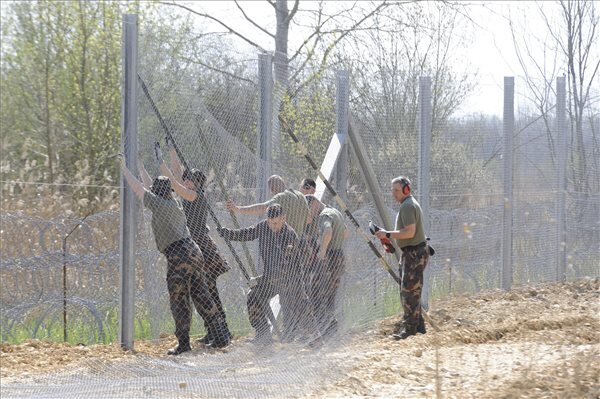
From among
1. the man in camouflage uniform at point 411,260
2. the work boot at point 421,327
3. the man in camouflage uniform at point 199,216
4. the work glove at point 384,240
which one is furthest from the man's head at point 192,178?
the work boot at point 421,327

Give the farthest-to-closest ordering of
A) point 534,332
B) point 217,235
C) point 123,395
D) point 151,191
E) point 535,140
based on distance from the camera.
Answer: point 535,140
point 534,332
point 217,235
point 151,191
point 123,395

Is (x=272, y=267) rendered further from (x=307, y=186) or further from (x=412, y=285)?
(x=412, y=285)

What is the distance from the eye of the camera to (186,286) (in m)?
9.55

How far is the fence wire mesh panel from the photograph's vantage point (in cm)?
874

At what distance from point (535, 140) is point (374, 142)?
3.67 m

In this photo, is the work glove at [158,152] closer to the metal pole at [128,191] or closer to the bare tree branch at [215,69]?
the metal pole at [128,191]

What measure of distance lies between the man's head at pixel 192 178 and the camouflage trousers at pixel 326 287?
5.28ft

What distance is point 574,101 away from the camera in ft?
53.8

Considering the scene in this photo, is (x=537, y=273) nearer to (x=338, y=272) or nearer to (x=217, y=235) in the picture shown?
(x=338, y=272)

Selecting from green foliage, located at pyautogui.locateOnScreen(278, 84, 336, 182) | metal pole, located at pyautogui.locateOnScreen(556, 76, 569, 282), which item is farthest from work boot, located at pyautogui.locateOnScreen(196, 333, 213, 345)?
metal pole, located at pyautogui.locateOnScreen(556, 76, 569, 282)

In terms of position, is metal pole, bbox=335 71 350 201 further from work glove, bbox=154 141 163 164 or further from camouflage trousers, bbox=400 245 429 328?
work glove, bbox=154 141 163 164

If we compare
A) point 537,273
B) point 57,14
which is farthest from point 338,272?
point 57,14

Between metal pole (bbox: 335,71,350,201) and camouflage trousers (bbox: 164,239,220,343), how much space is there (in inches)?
110

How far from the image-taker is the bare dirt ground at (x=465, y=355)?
7.16 meters
